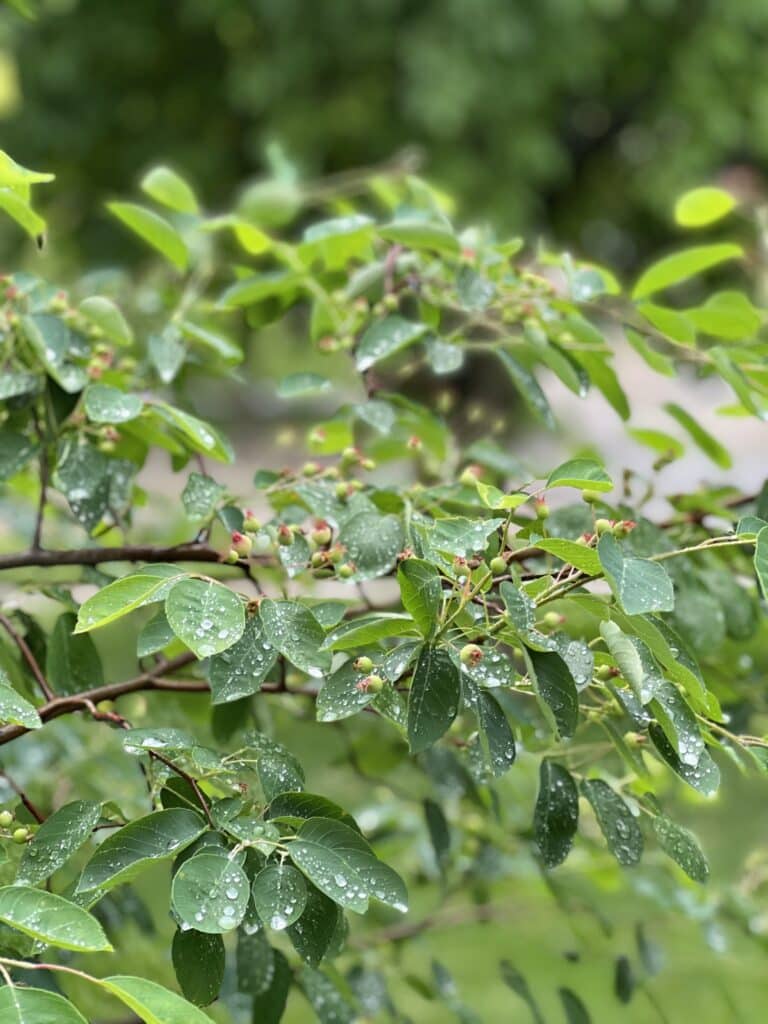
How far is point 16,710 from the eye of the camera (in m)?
0.86

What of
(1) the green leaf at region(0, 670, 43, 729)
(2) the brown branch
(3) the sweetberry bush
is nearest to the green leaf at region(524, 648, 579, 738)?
(3) the sweetberry bush

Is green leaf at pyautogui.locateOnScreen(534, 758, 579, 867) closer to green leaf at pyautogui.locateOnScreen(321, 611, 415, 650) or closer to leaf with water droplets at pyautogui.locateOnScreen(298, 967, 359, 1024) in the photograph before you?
green leaf at pyautogui.locateOnScreen(321, 611, 415, 650)

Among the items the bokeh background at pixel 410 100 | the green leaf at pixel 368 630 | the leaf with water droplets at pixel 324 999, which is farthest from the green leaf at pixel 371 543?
the bokeh background at pixel 410 100

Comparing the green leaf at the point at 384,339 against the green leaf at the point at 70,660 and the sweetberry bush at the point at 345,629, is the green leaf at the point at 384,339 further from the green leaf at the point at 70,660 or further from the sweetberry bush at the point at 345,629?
the green leaf at the point at 70,660

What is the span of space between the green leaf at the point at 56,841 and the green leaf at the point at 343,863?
0.15 meters

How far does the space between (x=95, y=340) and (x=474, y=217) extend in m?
5.25

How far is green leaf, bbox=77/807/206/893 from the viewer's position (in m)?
0.84

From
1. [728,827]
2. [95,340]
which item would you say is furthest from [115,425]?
[728,827]

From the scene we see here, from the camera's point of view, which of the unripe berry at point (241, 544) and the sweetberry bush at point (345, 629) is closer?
the sweetberry bush at point (345, 629)

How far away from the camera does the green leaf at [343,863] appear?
2.79 feet

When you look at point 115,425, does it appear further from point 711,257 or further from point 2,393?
point 711,257

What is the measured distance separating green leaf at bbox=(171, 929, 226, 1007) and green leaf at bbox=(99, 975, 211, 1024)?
11 centimetres

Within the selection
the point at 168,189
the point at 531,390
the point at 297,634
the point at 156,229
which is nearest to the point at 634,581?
the point at 297,634

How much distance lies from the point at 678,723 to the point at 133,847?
0.38 meters
